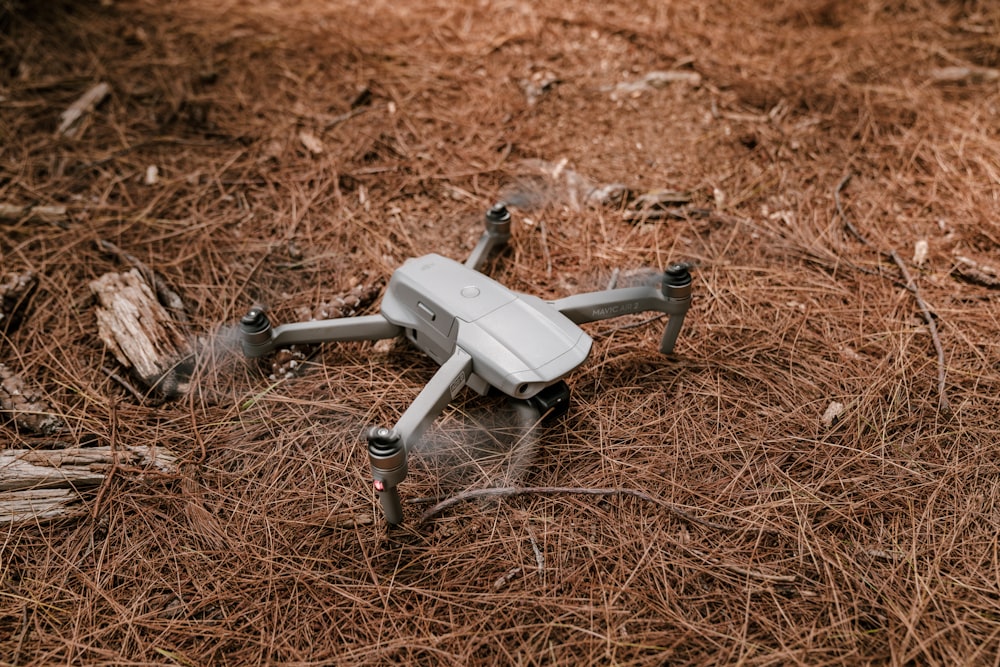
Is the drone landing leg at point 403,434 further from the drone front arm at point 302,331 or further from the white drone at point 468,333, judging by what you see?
the drone front arm at point 302,331

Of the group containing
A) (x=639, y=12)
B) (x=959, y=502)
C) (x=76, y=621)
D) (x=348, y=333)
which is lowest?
(x=959, y=502)

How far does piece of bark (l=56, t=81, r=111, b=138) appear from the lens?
2.79 meters

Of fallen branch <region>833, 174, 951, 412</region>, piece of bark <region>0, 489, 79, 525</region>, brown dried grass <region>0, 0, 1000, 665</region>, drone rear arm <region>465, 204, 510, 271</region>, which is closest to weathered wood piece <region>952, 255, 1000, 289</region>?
brown dried grass <region>0, 0, 1000, 665</region>

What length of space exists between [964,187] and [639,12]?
5.94ft

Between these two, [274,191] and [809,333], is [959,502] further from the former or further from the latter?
[274,191]

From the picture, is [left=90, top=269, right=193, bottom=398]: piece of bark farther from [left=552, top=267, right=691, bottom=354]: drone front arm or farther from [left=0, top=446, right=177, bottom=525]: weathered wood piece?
[left=552, top=267, right=691, bottom=354]: drone front arm

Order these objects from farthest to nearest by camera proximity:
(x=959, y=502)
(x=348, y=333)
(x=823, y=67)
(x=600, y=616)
Answer: 1. (x=823, y=67)
2. (x=348, y=333)
3. (x=959, y=502)
4. (x=600, y=616)

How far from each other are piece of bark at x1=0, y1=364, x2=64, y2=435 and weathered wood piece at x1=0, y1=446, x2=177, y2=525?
0.09 metres

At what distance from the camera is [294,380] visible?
2000mm

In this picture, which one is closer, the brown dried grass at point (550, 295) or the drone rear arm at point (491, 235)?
the brown dried grass at point (550, 295)

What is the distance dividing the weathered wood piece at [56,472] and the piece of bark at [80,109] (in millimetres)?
1612

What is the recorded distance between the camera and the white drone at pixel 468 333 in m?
1.60

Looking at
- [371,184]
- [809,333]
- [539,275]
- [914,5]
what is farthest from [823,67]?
[371,184]

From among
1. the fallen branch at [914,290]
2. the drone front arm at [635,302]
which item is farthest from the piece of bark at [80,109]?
the fallen branch at [914,290]
